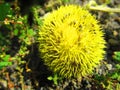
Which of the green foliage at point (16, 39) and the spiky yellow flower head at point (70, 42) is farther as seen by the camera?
the green foliage at point (16, 39)

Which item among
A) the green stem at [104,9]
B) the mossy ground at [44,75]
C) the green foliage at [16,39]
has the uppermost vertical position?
the green stem at [104,9]

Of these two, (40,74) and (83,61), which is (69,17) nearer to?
(83,61)

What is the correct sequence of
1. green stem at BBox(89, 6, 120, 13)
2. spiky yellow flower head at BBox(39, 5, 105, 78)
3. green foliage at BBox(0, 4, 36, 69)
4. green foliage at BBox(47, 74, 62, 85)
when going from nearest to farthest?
1. spiky yellow flower head at BBox(39, 5, 105, 78)
2. green foliage at BBox(47, 74, 62, 85)
3. green foliage at BBox(0, 4, 36, 69)
4. green stem at BBox(89, 6, 120, 13)

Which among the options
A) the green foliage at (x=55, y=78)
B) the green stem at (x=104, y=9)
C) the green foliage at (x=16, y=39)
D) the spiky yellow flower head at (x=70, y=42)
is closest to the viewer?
the spiky yellow flower head at (x=70, y=42)

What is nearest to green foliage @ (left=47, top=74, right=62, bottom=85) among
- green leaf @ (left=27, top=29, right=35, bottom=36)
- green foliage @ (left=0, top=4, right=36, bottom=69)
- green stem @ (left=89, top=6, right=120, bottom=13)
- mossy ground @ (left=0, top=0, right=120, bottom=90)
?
mossy ground @ (left=0, top=0, right=120, bottom=90)

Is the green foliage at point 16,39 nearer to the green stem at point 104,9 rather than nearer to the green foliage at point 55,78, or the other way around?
the green foliage at point 55,78

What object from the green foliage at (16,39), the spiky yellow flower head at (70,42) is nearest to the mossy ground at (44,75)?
the green foliage at (16,39)

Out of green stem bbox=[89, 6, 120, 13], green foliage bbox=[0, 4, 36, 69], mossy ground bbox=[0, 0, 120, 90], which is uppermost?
green stem bbox=[89, 6, 120, 13]

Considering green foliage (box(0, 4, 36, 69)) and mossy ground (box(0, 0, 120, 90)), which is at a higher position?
green foliage (box(0, 4, 36, 69))

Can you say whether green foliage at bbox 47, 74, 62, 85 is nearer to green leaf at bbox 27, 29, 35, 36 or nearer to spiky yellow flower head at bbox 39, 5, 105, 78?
spiky yellow flower head at bbox 39, 5, 105, 78
